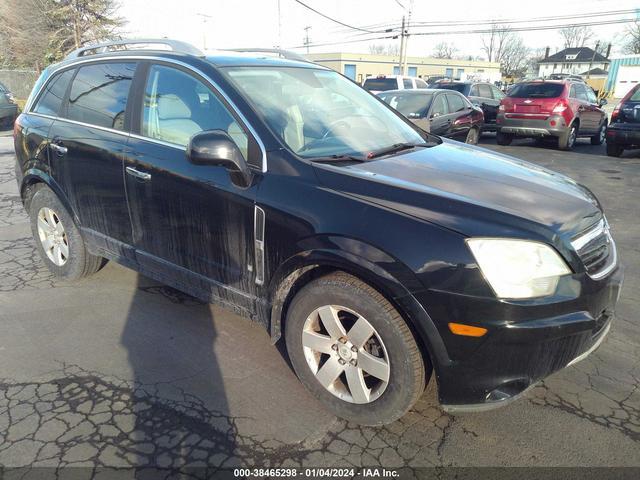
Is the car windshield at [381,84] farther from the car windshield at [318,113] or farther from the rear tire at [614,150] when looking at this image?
the car windshield at [318,113]

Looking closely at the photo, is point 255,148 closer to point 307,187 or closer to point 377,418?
point 307,187

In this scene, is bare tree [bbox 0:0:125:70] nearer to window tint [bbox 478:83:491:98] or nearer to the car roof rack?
window tint [bbox 478:83:491:98]

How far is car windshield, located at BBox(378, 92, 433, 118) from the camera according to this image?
9.83m

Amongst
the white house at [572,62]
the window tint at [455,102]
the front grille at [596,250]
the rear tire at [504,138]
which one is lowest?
the rear tire at [504,138]

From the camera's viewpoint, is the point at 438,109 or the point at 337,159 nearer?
the point at 337,159

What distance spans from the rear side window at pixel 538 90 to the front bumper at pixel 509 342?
36.1 ft

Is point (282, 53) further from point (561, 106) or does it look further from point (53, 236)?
point (561, 106)

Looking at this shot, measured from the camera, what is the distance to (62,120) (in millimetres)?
3852

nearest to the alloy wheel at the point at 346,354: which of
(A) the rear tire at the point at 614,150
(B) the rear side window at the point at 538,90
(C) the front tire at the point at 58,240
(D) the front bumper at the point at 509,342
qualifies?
(D) the front bumper at the point at 509,342

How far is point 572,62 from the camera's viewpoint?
7906cm

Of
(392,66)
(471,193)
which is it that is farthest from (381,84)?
(392,66)

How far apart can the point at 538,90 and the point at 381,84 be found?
5587mm

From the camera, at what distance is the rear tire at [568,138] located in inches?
466

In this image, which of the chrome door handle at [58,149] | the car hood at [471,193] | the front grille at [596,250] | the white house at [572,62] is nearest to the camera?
the car hood at [471,193]
